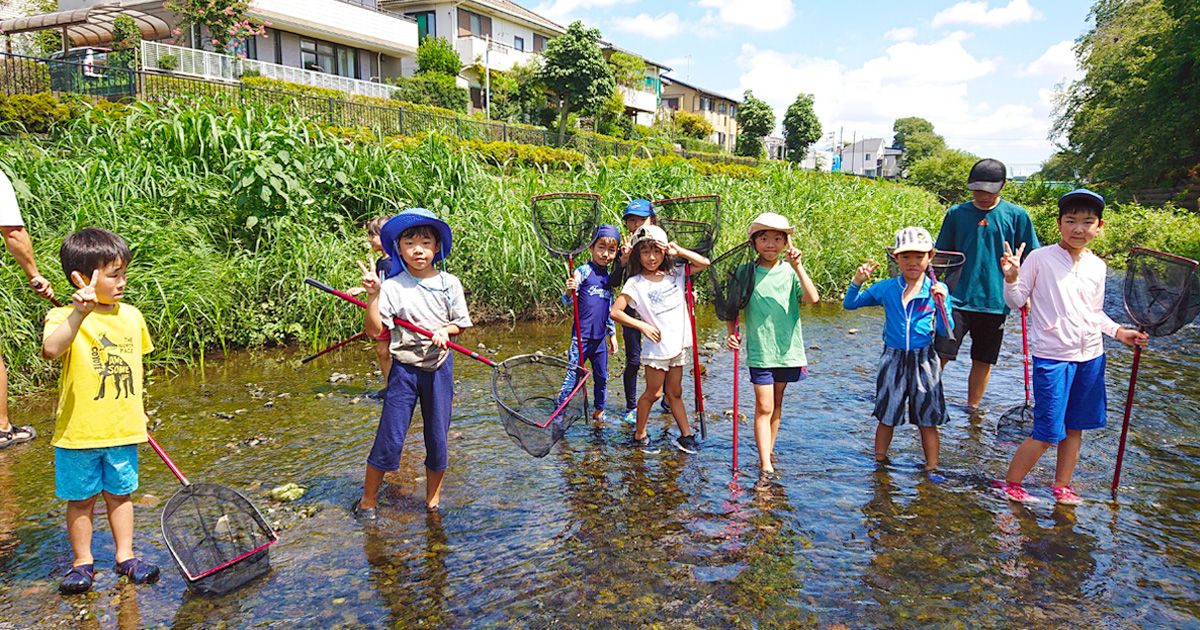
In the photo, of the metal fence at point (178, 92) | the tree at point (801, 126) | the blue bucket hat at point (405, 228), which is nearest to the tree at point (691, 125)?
the tree at point (801, 126)

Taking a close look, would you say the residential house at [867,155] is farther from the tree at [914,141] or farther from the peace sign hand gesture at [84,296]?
the peace sign hand gesture at [84,296]

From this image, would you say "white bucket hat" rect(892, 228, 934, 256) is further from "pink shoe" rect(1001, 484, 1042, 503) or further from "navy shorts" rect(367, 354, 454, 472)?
"navy shorts" rect(367, 354, 454, 472)

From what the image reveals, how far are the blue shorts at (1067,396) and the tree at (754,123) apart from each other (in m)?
57.8

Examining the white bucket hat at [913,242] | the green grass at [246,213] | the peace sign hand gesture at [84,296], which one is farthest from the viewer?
the green grass at [246,213]

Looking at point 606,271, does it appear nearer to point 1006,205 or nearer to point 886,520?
point 886,520

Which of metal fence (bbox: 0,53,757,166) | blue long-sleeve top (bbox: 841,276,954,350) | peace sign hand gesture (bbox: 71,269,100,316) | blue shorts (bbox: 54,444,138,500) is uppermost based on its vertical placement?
metal fence (bbox: 0,53,757,166)

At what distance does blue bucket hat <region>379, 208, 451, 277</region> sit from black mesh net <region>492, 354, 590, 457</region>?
2.75ft

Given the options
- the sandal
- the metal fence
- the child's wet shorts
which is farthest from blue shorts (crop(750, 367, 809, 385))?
the metal fence

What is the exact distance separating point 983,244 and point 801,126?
212ft

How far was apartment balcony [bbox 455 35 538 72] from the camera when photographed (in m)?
40.7

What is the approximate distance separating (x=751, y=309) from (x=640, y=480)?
57.7 inches

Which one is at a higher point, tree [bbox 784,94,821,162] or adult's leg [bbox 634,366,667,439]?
tree [bbox 784,94,821,162]

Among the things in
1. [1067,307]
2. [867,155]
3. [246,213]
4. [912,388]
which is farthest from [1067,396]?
[867,155]

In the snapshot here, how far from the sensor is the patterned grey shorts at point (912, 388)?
192 inches
